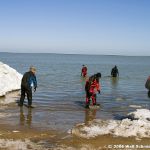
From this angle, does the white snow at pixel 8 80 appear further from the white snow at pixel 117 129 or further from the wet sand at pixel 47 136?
the white snow at pixel 117 129

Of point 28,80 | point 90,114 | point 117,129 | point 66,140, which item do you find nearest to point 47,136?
point 66,140

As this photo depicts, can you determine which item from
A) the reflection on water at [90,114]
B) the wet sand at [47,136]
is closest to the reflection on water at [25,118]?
the wet sand at [47,136]

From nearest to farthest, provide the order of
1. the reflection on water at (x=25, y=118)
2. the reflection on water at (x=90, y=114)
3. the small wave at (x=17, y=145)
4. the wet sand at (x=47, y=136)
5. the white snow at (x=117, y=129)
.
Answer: the small wave at (x=17, y=145), the wet sand at (x=47, y=136), the white snow at (x=117, y=129), the reflection on water at (x=25, y=118), the reflection on water at (x=90, y=114)

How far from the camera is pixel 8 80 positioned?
20188 mm

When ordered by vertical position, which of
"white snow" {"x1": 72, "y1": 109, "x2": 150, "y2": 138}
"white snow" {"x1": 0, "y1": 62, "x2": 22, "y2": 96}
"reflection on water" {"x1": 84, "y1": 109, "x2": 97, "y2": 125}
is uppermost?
"white snow" {"x1": 0, "y1": 62, "x2": 22, "y2": 96}

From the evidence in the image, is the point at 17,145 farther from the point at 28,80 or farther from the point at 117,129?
the point at 28,80

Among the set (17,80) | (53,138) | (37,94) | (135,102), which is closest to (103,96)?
(135,102)

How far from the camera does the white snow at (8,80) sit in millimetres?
19206

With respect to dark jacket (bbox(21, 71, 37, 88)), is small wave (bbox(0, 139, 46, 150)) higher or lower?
lower

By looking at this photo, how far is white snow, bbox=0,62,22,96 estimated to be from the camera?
63.0ft

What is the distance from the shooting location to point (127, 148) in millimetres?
8688

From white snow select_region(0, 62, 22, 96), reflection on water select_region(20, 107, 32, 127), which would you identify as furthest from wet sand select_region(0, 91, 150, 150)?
white snow select_region(0, 62, 22, 96)

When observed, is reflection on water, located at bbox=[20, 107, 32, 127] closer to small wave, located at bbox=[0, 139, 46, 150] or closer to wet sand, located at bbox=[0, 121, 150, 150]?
wet sand, located at bbox=[0, 121, 150, 150]

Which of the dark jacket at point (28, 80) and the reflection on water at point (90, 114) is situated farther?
the dark jacket at point (28, 80)
